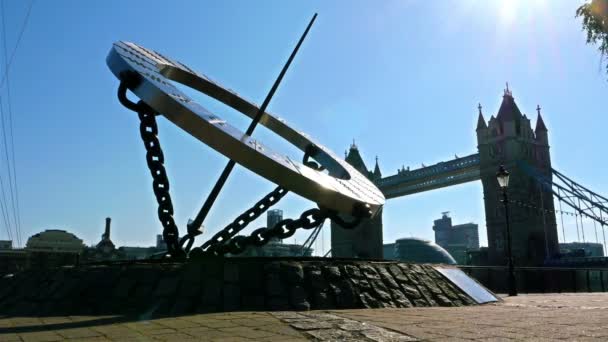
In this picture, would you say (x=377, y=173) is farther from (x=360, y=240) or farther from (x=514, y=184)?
(x=514, y=184)

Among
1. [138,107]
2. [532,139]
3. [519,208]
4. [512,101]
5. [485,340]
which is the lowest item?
[485,340]

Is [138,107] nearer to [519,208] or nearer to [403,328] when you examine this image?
[403,328]

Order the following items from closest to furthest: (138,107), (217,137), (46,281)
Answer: (217,137) → (46,281) → (138,107)

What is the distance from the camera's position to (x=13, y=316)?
5.38 metres

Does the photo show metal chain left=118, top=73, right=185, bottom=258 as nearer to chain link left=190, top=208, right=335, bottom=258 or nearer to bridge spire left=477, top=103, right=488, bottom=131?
chain link left=190, top=208, right=335, bottom=258

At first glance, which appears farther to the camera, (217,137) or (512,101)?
(512,101)

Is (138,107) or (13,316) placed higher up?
(138,107)

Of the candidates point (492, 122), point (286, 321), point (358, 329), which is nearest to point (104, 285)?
point (286, 321)

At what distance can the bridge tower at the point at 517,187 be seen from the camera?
170 ft

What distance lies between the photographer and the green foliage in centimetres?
870

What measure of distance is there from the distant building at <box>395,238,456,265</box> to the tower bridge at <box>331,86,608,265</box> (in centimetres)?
1075

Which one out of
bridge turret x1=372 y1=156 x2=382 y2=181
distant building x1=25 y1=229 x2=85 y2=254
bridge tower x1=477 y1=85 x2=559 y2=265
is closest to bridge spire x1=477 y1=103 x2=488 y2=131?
bridge tower x1=477 y1=85 x2=559 y2=265

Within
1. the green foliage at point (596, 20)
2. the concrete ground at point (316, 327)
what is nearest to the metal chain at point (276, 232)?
the concrete ground at point (316, 327)

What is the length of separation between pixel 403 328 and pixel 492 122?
196ft
